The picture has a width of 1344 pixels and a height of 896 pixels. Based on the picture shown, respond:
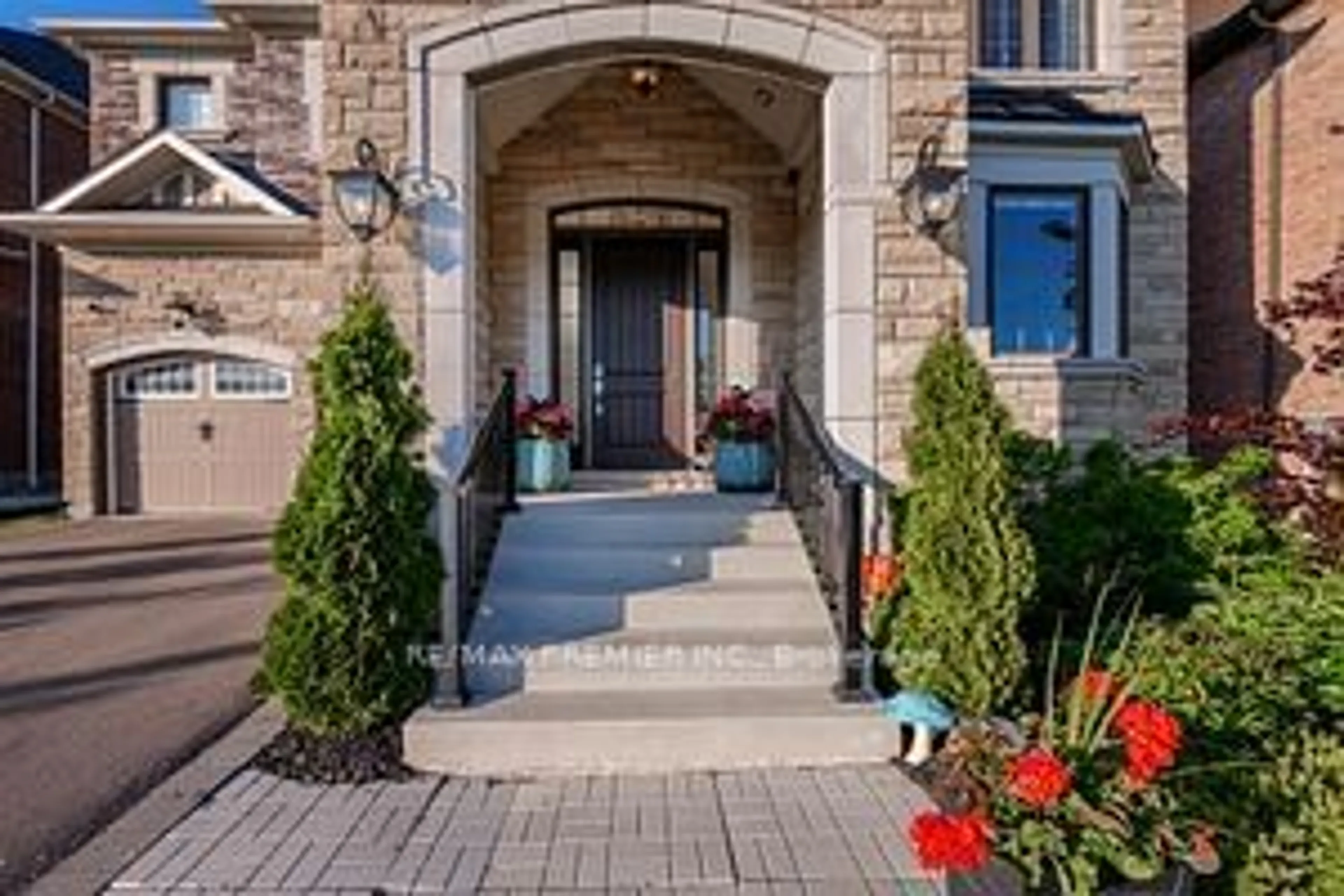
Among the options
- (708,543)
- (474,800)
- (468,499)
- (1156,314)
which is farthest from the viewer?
(1156,314)

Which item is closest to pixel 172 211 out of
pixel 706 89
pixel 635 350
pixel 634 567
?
pixel 635 350

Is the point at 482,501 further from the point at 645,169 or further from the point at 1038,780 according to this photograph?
the point at 1038,780

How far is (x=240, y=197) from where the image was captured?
16547mm

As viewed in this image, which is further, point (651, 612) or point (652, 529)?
point (652, 529)

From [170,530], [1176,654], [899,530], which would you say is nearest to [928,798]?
[1176,654]

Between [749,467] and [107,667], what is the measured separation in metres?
4.52

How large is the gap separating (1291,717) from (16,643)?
26.1ft

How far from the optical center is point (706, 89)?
9586 millimetres

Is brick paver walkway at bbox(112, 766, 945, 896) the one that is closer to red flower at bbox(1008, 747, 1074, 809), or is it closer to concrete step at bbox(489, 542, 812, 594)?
red flower at bbox(1008, 747, 1074, 809)

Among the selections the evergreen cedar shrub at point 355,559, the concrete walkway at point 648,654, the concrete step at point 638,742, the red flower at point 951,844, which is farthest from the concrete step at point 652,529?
the red flower at point 951,844

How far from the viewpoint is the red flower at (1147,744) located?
362cm

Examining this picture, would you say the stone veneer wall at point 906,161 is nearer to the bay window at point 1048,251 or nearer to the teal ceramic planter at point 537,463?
the teal ceramic planter at point 537,463

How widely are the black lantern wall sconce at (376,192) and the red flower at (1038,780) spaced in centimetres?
484

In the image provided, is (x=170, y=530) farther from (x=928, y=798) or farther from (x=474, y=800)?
(x=928, y=798)
